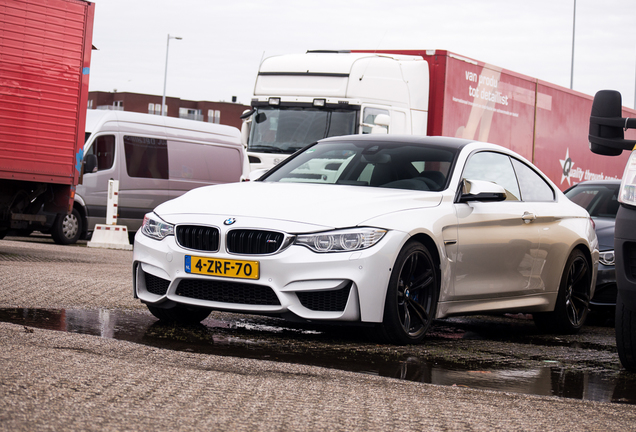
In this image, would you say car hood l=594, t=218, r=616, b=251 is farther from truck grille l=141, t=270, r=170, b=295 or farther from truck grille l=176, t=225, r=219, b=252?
truck grille l=141, t=270, r=170, b=295

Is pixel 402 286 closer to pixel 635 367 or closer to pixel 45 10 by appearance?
pixel 635 367

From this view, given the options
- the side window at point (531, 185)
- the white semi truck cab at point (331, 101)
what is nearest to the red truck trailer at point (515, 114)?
the white semi truck cab at point (331, 101)

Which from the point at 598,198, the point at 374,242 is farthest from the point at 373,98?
the point at 374,242

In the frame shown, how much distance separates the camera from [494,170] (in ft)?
24.4

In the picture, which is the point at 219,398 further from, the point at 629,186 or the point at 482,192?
the point at 482,192

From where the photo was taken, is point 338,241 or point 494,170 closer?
point 338,241

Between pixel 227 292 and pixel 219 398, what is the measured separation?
2002mm

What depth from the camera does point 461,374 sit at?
5.14 m

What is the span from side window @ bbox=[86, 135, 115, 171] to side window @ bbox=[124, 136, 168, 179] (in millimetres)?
305

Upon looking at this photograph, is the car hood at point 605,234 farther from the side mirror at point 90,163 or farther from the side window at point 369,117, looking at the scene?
the side mirror at point 90,163

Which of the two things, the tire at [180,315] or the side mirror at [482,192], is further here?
the side mirror at [482,192]

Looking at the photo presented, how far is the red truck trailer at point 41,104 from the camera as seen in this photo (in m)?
11.6

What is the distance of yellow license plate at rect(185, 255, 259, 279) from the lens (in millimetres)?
5730

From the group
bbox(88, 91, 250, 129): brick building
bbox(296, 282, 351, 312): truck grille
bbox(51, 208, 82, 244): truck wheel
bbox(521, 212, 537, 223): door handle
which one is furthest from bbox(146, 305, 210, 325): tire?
bbox(88, 91, 250, 129): brick building
